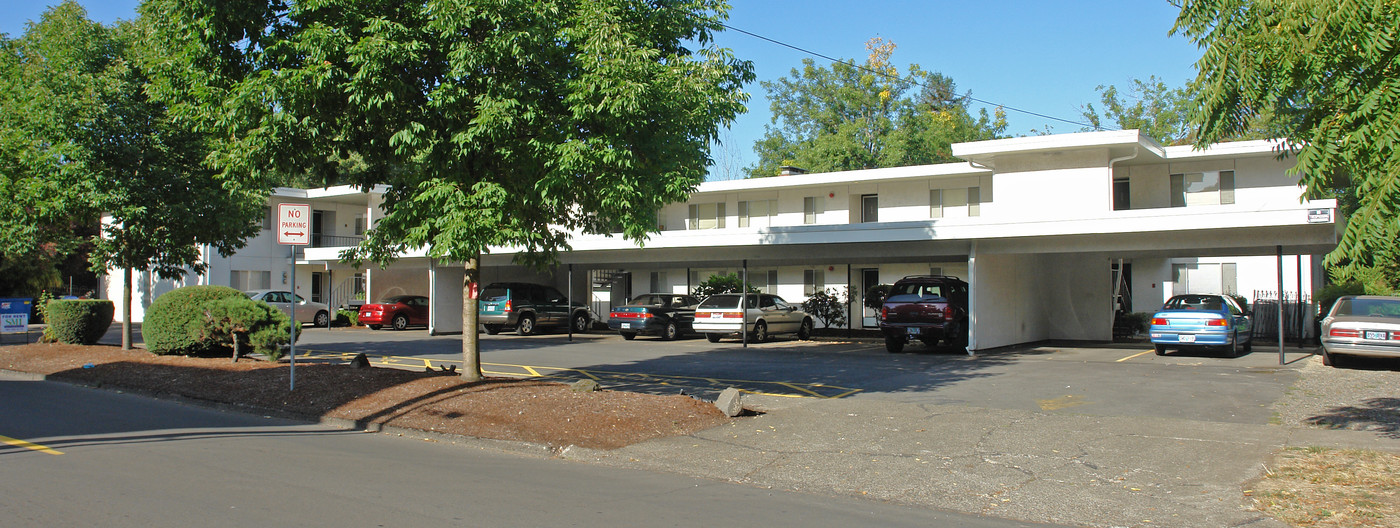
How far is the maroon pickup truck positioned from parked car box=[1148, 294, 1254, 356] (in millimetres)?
4219

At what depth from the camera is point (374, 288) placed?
36.8 m

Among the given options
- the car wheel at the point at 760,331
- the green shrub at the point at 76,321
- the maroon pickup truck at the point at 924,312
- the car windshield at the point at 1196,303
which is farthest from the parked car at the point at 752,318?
the green shrub at the point at 76,321

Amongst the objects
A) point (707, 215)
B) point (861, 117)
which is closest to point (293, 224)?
point (707, 215)

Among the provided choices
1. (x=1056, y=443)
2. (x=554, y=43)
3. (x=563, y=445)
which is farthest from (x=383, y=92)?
(x=1056, y=443)

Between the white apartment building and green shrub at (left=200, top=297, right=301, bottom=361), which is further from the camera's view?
the white apartment building

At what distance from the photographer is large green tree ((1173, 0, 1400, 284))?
6621 mm

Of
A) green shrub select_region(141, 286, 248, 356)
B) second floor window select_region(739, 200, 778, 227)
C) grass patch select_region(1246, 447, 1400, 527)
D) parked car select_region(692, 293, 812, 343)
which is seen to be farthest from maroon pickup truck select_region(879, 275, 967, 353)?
green shrub select_region(141, 286, 248, 356)

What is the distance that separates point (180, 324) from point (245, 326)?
157 cm

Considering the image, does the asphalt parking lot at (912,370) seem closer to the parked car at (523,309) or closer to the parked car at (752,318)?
the parked car at (752,318)

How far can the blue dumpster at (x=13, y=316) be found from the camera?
810 inches

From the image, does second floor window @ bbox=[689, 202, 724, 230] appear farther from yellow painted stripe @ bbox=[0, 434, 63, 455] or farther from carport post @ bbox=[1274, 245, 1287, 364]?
yellow painted stripe @ bbox=[0, 434, 63, 455]

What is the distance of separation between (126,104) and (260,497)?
42.4ft

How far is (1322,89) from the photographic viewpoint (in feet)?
24.4

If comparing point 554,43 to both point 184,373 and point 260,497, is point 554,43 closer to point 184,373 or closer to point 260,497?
point 260,497
